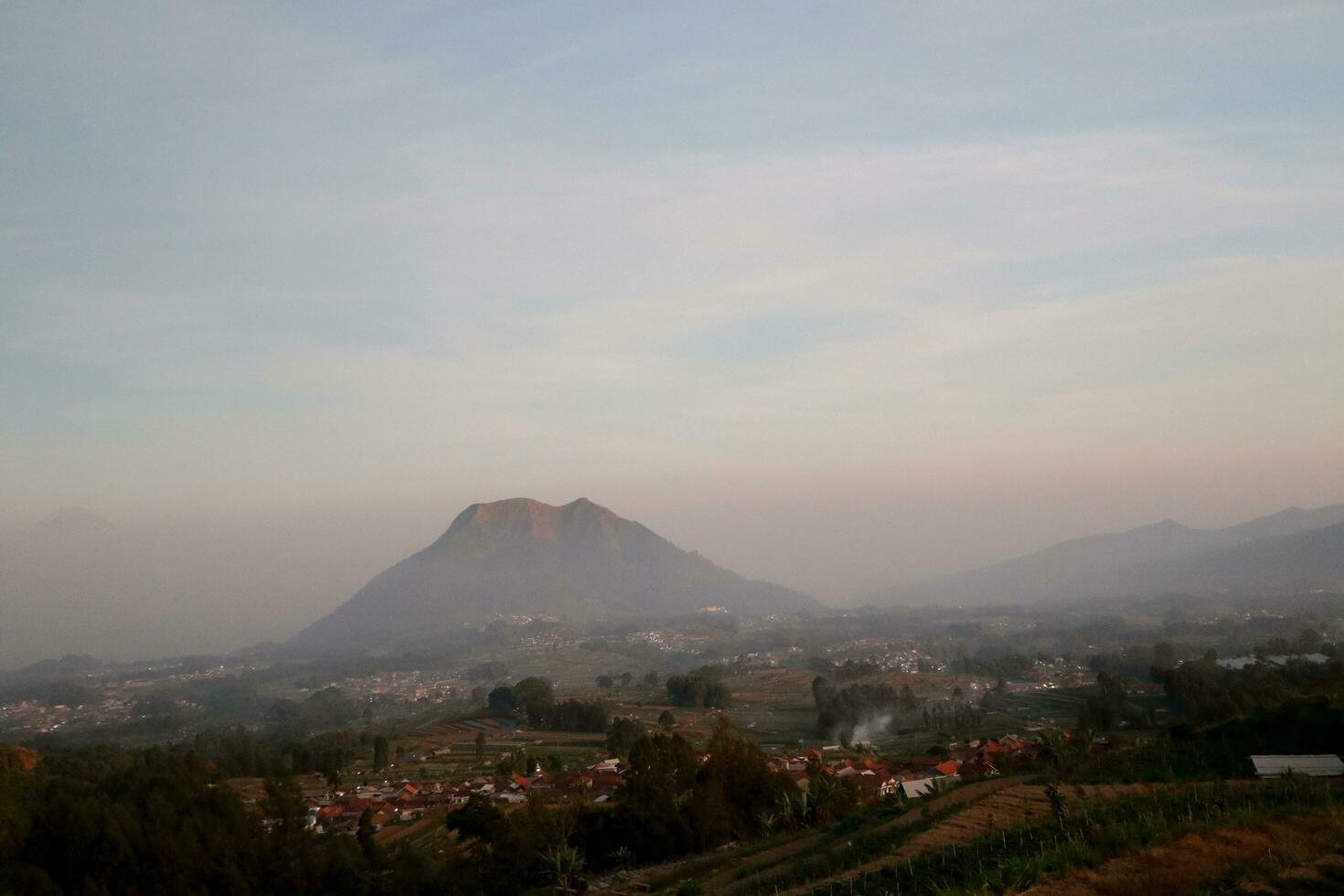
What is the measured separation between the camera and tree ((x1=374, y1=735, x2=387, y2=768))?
2045 inches

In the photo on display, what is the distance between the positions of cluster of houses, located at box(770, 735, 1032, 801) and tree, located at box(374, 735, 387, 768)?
23466mm

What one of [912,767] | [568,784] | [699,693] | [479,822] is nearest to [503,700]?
[699,693]

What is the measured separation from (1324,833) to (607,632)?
165173 mm

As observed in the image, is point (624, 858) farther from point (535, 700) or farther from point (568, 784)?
point (535, 700)

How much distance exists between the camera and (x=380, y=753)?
52969 mm

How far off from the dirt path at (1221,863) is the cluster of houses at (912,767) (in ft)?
47.5

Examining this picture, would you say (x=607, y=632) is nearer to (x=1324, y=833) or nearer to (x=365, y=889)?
(x=365, y=889)

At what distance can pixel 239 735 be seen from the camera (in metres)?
63.0

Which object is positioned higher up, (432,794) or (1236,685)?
(1236,685)

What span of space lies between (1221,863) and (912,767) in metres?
26.9

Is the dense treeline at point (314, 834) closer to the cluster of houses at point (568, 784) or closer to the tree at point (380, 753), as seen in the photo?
the cluster of houses at point (568, 784)

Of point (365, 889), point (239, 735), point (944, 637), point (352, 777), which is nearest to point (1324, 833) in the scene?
point (365, 889)

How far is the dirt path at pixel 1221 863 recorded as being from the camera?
11336mm

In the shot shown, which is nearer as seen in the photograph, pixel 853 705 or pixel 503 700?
pixel 853 705
